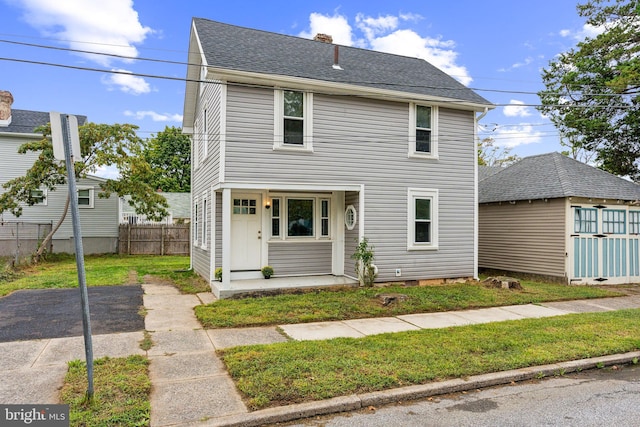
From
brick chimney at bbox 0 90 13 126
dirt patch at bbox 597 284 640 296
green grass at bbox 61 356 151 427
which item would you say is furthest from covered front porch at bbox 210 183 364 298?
brick chimney at bbox 0 90 13 126

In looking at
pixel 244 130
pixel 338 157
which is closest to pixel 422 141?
pixel 338 157

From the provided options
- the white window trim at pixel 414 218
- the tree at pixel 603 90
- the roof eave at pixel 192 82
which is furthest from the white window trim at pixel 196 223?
the tree at pixel 603 90

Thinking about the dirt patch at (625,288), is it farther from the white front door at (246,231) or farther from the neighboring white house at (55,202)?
the neighboring white house at (55,202)

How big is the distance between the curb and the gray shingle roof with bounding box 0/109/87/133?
71.5ft

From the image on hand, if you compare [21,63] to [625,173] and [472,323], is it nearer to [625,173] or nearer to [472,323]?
[472,323]

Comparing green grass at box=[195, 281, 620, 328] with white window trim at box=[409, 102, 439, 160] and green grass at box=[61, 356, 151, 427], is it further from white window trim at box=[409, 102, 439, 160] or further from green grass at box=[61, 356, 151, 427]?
white window trim at box=[409, 102, 439, 160]

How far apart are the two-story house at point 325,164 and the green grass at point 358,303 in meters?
0.85

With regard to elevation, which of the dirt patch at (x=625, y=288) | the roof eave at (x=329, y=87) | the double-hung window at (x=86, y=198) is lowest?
the dirt patch at (x=625, y=288)

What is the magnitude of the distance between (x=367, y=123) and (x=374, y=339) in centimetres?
608

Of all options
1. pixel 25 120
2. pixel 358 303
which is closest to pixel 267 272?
pixel 358 303

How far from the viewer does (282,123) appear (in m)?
9.28

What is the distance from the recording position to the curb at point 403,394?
11.5ft

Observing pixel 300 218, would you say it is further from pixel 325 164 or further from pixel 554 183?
pixel 554 183

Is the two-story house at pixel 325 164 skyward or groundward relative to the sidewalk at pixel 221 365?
skyward
